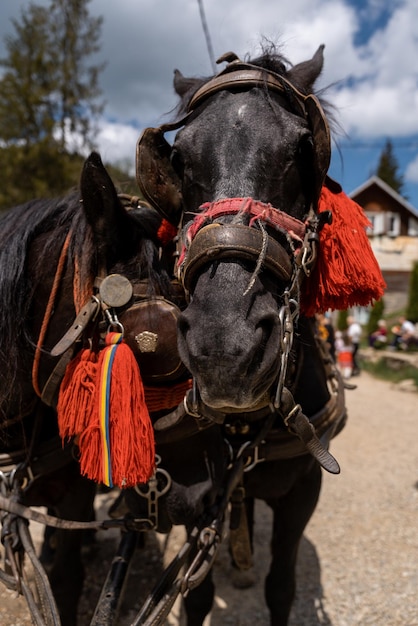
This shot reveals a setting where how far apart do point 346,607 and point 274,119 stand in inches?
109

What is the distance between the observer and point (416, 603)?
9.15ft

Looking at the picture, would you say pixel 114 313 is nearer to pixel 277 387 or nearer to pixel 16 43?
pixel 277 387

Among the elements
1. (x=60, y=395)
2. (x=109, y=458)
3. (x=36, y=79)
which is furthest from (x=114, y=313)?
(x=36, y=79)

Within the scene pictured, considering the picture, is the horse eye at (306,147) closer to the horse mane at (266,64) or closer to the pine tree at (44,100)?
the horse mane at (266,64)

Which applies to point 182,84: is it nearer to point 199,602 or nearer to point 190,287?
point 190,287

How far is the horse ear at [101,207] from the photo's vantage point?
4.47 ft

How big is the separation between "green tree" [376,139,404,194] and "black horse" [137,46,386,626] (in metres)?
45.5

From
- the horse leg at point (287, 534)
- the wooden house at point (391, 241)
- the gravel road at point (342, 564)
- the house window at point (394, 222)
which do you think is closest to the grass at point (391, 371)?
the gravel road at point (342, 564)

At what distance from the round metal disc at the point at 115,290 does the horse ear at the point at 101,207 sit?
93mm

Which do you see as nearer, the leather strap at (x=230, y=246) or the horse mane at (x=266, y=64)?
the leather strap at (x=230, y=246)

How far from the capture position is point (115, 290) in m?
1.42

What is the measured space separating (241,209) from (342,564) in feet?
9.88

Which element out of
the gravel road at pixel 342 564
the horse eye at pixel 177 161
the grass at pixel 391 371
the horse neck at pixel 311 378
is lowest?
the grass at pixel 391 371

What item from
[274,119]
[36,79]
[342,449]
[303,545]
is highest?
[36,79]
